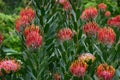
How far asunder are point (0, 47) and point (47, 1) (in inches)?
36.0

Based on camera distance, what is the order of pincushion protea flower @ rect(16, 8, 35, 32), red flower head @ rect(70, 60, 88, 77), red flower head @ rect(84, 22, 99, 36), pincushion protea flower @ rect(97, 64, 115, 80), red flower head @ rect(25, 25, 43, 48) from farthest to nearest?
pincushion protea flower @ rect(16, 8, 35, 32)
red flower head @ rect(84, 22, 99, 36)
red flower head @ rect(25, 25, 43, 48)
red flower head @ rect(70, 60, 88, 77)
pincushion protea flower @ rect(97, 64, 115, 80)

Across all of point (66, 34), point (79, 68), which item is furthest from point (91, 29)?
point (79, 68)

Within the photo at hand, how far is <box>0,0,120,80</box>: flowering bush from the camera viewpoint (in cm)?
388

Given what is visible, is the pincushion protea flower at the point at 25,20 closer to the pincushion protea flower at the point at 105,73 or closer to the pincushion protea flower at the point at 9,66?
the pincushion protea flower at the point at 9,66

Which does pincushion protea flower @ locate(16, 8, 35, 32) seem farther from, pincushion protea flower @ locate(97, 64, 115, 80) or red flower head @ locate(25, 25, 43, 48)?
pincushion protea flower @ locate(97, 64, 115, 80)

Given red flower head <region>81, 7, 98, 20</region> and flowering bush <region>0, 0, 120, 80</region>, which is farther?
red flower head <region>81, 7, 98, 20</region>

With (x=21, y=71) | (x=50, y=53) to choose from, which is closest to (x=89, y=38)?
(x=50, y=53)

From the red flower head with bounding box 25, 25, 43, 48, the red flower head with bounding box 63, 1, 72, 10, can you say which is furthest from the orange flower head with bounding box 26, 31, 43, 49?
the red flower head with bounding box 63, 1, 72, 10

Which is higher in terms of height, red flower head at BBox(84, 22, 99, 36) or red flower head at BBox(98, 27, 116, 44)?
red flower head at BBox(98, 27, 116, 44)

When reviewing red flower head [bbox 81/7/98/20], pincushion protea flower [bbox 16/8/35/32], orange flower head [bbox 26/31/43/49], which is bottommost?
red flower head [bbox 81/7/98/20]

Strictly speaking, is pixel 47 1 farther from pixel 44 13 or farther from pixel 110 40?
pixel 110 40

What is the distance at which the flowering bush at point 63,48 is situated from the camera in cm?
388

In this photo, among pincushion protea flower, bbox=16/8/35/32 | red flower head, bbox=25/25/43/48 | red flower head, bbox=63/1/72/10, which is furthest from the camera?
red flower head, bbox=63/1/72/10

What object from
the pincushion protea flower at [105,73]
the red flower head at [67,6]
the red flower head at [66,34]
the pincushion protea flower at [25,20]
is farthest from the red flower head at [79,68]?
the red flower head at [67,6]
